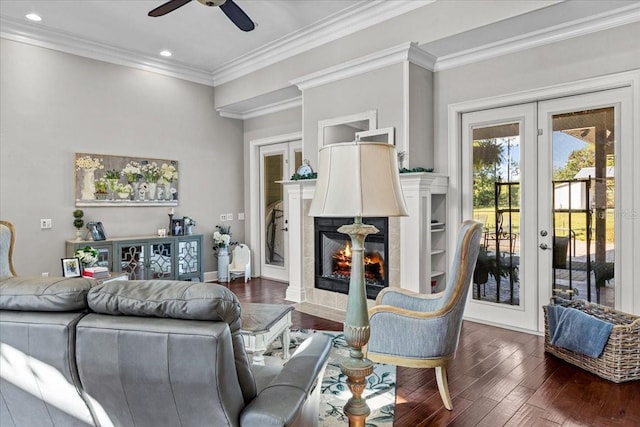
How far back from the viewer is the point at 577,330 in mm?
3037

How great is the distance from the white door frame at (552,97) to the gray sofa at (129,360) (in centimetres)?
332

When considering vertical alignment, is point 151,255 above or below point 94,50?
below

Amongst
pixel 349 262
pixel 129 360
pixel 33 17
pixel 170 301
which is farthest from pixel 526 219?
pixel 33 17

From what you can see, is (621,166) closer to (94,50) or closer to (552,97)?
(552,97)

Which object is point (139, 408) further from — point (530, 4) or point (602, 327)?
point (530, 4)

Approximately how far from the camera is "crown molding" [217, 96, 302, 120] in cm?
622

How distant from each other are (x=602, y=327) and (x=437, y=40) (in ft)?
9.45

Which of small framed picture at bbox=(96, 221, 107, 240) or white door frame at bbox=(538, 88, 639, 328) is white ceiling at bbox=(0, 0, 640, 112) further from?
small framed picture at bbox=(96, 221, 107, 240)

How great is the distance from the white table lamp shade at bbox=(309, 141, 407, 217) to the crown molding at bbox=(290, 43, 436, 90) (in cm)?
293

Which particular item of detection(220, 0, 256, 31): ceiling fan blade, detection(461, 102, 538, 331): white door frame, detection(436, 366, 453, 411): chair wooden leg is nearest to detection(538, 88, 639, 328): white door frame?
detection(461, 102, 538, 331): white door frame

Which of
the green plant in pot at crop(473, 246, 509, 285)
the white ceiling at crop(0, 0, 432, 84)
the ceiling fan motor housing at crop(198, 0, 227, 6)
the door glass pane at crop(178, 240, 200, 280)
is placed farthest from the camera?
the door glass pane at crop(178, 240, 200, 280)

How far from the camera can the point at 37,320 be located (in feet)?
4.63

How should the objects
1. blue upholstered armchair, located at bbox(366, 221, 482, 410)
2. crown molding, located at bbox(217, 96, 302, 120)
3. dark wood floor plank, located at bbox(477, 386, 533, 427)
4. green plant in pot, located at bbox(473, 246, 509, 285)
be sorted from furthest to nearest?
A: 1. crown molding, located at bbox(217, 96, 302, 120)
2. green plant in pot, located at bbox(473, 246, 509, 285)
3. blue upholstered armchair, located at bbox(366, 221, 482, 410)
4. dark wood floor plank, located at bbox(477, 386, 533, 427)

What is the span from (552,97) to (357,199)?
3211 millimetres
